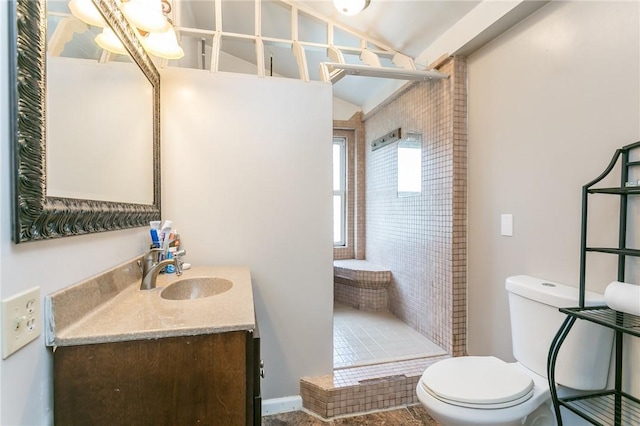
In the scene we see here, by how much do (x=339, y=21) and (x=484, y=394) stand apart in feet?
7.87

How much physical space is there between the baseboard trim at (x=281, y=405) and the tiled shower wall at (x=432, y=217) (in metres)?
1.10

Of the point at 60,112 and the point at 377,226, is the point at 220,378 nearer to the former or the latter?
the point at 60,112

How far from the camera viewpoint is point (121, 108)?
4.03 feet

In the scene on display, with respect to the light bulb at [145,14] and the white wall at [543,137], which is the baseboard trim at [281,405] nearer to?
the white wall at [543,137]

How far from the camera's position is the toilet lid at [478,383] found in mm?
1172

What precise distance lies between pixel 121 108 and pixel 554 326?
6.70 feet

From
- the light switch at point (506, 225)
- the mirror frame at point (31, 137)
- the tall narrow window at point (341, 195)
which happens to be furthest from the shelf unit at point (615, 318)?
the tall narrow window at point (341, 195)

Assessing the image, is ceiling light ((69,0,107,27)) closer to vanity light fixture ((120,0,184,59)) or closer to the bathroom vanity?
vanity light fixture ((120,0,184,59))

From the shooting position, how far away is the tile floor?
1.67 m

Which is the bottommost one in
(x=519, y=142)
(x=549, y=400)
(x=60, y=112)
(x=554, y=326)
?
(x=549, y=400)

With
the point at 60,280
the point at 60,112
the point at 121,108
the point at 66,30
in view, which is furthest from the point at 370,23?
the point at 60,280

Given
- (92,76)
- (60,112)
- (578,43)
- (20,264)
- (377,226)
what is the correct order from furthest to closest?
(377,226), (578,43), (92,76), (60,112), (20,264)

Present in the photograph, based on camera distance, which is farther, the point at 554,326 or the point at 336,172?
the point at 336,172

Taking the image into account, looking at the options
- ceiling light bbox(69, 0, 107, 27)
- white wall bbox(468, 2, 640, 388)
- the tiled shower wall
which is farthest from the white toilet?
ceiling light bbox(69, 0, 107, 27)
